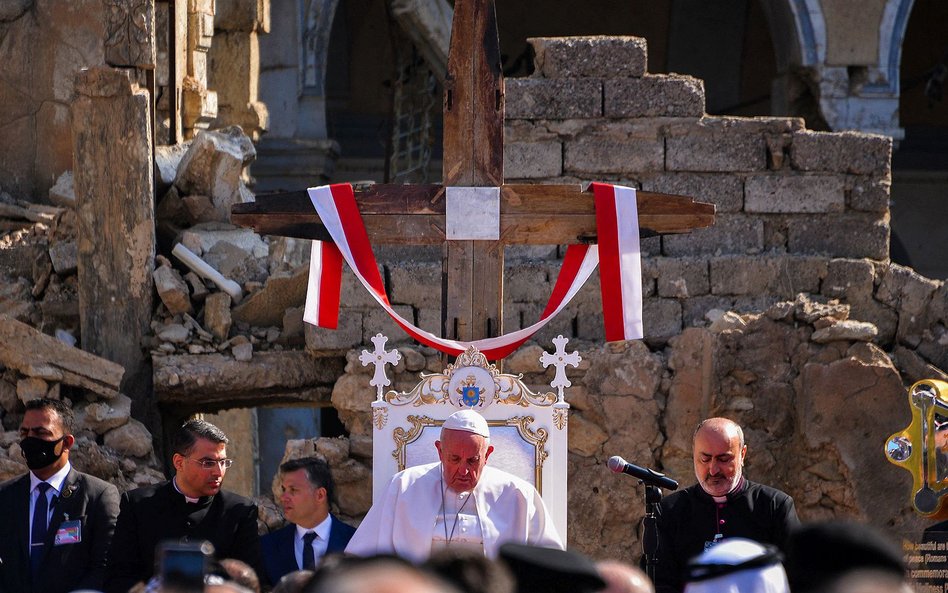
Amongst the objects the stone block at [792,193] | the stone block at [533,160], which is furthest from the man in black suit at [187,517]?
the stone block at [792,193]

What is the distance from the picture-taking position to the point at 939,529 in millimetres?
6785

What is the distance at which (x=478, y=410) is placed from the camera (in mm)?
7004

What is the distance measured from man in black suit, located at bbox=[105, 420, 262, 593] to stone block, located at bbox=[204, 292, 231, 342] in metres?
2.75

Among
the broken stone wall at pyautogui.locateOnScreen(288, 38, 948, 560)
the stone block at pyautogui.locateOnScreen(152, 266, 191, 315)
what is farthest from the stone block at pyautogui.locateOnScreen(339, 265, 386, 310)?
the stone block at pyautogui.locateOnScreen(152, 266, 191, 315)

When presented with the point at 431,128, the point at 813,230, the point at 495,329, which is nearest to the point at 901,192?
the point at 431,128

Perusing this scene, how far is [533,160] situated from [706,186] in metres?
1.02

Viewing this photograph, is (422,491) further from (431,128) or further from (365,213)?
(431,128)

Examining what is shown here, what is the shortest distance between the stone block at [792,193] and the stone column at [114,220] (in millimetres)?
3454

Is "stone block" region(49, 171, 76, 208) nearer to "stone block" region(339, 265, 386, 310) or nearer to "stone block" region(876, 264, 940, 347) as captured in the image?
"stone block" region(339, 265, 386, 310)

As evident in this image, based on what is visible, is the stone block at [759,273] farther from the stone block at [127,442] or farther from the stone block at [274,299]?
the stone block at [127,442]

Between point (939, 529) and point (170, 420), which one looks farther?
point (170, 420)

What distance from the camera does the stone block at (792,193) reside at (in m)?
9.34

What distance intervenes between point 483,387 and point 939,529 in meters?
2.01

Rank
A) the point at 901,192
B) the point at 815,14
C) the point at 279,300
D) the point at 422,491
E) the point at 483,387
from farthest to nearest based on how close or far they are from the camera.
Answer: the point at 901,192 → the point at 815,14 → the point at 279,300 → the point at 483,387 → the point at 422,491
